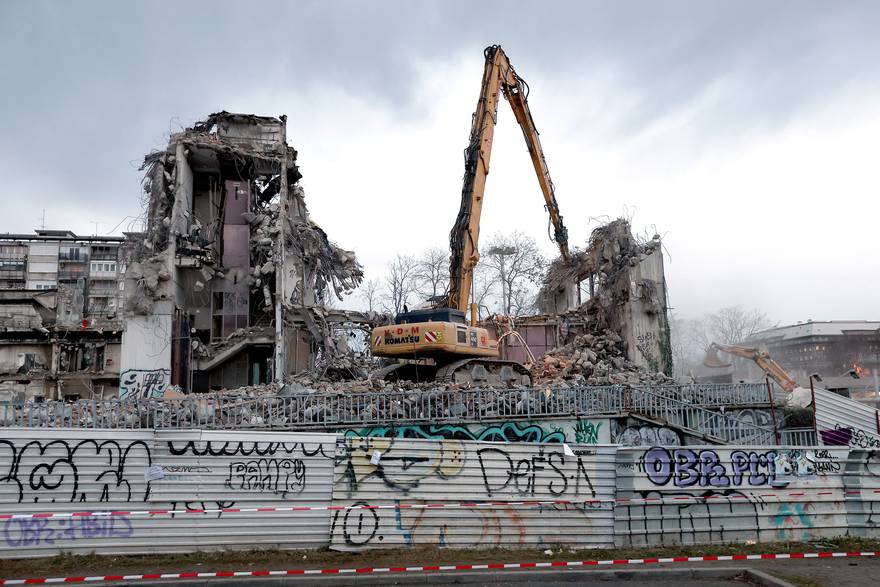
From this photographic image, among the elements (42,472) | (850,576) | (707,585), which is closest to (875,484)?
(850,576)

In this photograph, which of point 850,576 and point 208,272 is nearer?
point 850,576

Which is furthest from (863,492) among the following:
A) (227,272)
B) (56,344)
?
(56,344)

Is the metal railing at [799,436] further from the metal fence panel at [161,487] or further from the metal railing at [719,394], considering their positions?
the metal fence panel at [161,487]

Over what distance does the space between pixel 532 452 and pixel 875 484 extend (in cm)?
545

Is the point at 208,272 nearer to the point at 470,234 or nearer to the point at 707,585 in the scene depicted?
the point at 470,234

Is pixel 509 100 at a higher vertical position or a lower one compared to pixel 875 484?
higher

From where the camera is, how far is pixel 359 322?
28.2 meters

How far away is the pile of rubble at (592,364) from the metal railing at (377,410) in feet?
12.6

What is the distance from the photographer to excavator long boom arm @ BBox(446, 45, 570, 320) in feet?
66.0

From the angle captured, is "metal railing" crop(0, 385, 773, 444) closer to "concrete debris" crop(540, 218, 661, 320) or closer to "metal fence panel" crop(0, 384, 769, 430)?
"metal fence panel" crop(0, 384, 769, 430)

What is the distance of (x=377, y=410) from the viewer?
1494 cm

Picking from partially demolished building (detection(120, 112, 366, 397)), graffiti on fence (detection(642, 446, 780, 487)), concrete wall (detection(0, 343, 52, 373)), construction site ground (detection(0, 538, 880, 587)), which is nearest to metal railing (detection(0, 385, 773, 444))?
construction site ground (detection(0, 538, 880, 587))

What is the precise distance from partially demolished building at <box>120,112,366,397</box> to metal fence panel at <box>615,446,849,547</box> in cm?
1860

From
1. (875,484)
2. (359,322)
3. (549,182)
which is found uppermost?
(549,182)
